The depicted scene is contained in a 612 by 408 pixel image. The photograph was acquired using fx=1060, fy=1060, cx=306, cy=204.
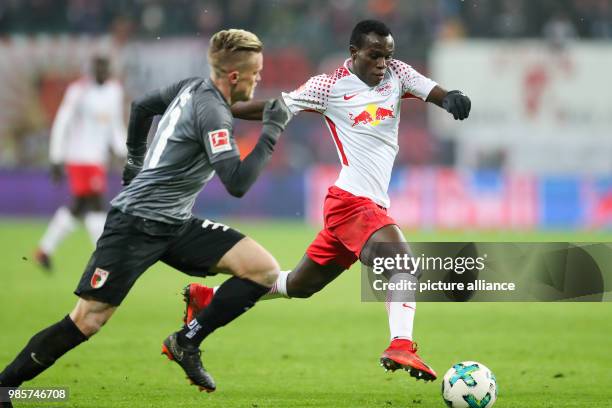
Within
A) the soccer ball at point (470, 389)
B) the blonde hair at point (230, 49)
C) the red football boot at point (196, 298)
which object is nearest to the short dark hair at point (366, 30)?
Result: the blonde hair at point (230, 49)

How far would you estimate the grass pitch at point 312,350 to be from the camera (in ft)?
20.6

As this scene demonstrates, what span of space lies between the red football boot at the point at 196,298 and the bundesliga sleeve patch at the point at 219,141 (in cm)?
156

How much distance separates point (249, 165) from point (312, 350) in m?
3.26

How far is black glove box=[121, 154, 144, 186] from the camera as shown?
621 cm

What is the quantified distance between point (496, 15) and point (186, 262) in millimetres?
17707

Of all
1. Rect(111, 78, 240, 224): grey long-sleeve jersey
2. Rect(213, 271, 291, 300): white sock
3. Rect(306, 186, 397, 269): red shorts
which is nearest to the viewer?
Rect(111, 78, 240, 224): grey long-sleeve jersey

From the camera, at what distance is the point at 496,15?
22.4m

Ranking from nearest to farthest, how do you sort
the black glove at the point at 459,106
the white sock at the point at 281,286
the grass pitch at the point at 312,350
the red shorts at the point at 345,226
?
the black glove at the point at 459,106, the grass pitch at the point at 312,350, the red shorts at the point at 345,226, the white sock at the point at 281,286

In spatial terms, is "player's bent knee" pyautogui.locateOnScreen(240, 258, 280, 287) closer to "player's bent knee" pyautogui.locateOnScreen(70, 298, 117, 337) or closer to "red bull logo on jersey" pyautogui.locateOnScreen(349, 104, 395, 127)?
"player's bent knee" pyautogui.locateOnScreen(70, 298, 117, 337)

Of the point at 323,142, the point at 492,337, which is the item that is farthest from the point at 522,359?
the point at 323,142

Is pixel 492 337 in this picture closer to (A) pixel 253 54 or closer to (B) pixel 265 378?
(B) pixel 265 378

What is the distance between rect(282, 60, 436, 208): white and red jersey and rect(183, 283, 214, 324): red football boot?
108 cm

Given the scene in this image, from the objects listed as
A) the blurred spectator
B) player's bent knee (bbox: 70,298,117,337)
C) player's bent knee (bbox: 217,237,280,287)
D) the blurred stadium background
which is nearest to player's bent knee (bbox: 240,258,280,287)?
player's bent knee (bbox: 217,237,280,287)

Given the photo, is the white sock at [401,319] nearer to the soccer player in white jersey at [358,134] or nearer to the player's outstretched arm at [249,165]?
the soccer player in white jersey at [358,134]
